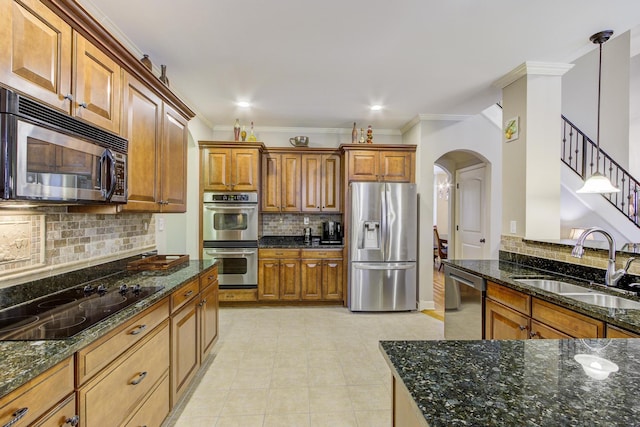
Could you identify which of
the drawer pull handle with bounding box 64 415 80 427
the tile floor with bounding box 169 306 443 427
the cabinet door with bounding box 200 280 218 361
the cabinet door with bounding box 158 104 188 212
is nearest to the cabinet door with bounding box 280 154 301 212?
the tile floor with bounding box 169 306 443 427

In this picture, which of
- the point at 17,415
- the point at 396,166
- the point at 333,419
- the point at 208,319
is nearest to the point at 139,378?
the point at 17,415

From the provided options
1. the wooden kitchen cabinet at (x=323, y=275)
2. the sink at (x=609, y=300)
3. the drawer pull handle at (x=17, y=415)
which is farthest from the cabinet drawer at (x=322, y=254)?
the drawer pull handle at (x=17, y=415)

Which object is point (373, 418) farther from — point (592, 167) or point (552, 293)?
point (592, 167)

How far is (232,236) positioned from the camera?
409cm

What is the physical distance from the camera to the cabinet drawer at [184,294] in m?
1.86

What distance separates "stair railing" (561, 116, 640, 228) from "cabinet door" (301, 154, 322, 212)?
152 inches

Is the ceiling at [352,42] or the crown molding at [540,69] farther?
the crown molding at [540,69]

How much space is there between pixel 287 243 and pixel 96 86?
9.95 feet

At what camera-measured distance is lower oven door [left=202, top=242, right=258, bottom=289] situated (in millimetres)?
4066

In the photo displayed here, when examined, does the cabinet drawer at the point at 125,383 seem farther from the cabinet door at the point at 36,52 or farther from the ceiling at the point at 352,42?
the ceiling at the point at 352,42

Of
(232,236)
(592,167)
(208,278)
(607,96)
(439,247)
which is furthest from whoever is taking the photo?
(439,247)

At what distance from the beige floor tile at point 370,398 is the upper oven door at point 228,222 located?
238 cm

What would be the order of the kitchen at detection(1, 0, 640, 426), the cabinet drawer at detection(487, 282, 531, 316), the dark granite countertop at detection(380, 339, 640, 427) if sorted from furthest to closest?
the kitchen at detection(1, 0, 640, 426), the cabinet drawer at detection(487, 282, 531, 316), the dark granite countertop at detection(380, 339, 640, 427)

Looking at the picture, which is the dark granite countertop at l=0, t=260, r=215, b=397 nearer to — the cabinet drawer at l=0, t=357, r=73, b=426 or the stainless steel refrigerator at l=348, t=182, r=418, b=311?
the cabinet drawer at l=0, t=357, r=73, b=426
